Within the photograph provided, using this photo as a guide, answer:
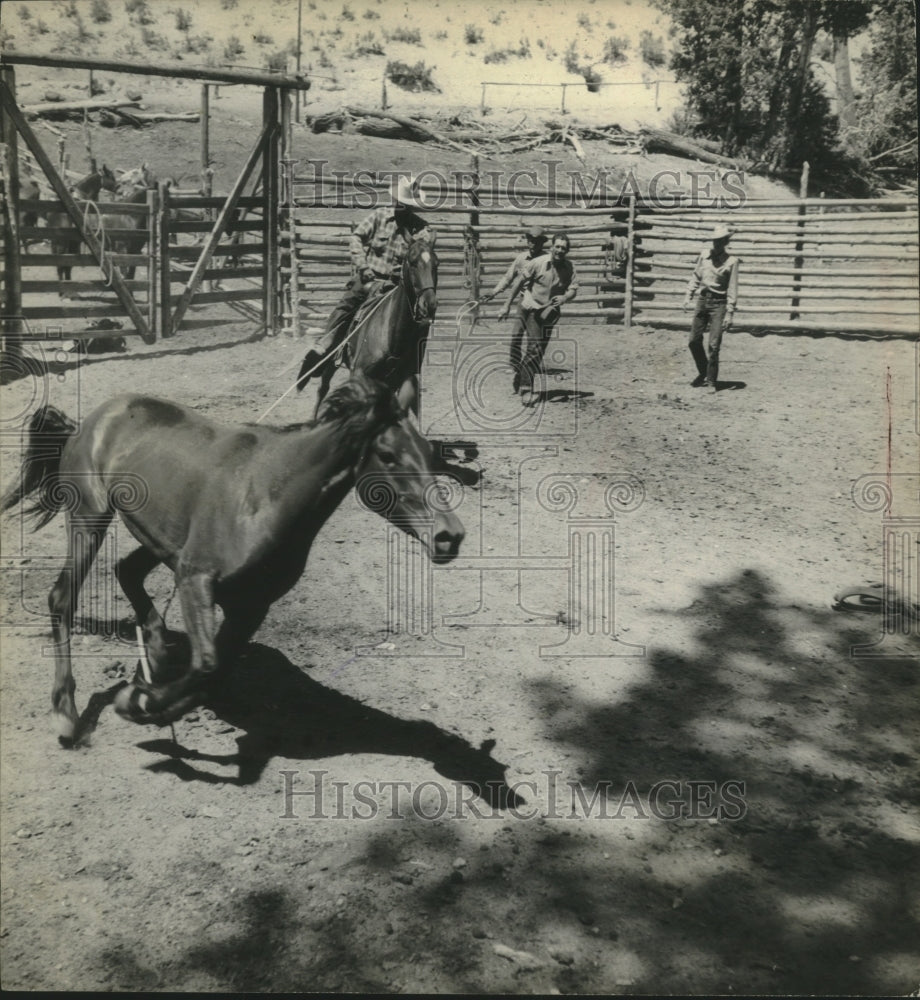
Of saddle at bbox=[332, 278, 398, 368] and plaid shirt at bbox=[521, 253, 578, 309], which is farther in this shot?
plaid shirt at bbox=[521, 253, 578, 309]

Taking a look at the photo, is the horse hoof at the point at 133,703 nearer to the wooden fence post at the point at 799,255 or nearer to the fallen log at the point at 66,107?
the wooden fence post at the point at 799,255

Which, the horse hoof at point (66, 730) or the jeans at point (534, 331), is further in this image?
the jeans at point (534, 331)

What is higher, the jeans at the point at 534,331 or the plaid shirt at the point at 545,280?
the plaid shirt at the point at 545,280

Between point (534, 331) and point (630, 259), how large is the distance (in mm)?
6735

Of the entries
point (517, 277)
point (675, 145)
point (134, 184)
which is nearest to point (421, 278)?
point (517, 277)

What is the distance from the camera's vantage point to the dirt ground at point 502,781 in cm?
352

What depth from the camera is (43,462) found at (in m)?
4.95

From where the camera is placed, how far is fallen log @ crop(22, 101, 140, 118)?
2617 centimetres

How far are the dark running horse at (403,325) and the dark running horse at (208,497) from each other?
10.5 feet

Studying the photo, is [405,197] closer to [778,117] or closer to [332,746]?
[332,746]

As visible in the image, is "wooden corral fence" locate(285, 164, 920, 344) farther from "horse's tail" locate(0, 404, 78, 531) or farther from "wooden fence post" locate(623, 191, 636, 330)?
"horse's tail" locate(0, 404, 78, 531)

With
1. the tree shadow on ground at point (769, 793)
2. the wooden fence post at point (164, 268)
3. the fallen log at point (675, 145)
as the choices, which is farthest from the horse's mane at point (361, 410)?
the fallen log at point (675, 145)

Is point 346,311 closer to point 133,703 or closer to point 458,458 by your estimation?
point 458,458

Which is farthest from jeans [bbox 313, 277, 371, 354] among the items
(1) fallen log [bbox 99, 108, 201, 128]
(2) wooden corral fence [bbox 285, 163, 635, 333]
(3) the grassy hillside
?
(1) fallen log [bbox 99, 108, 201, 128]
